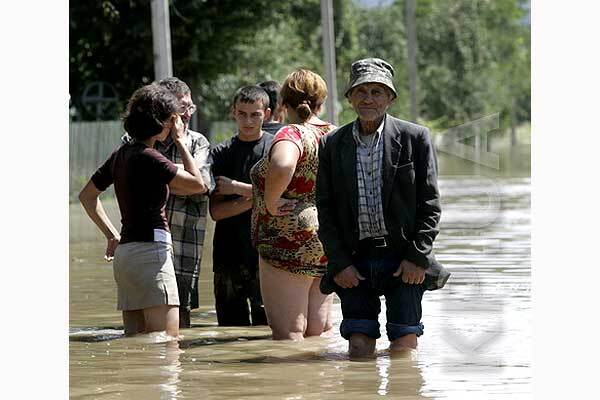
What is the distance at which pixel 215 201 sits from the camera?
10320 mm

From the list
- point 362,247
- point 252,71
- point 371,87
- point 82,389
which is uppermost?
point 252,71

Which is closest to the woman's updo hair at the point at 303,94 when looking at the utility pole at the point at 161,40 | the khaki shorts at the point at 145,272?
the khaki shorts at the point at 145,272

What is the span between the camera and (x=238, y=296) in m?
10.6

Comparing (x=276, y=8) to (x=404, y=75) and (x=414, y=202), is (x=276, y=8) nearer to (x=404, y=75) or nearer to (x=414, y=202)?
(x=414, y=202)

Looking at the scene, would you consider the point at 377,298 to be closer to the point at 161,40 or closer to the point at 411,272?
the point at 411,272

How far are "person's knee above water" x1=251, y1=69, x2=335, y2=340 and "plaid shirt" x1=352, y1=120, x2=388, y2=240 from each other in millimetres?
739

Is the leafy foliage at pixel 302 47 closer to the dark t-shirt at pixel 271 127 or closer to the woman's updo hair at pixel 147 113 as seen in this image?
the dark t-shirt at pixel 271 127

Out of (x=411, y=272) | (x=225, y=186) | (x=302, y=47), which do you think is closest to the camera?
(x=411, y=272)

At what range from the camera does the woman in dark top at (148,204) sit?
9117mm

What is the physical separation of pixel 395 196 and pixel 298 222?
112 centimetres

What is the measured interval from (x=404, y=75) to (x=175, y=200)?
62.3 metres

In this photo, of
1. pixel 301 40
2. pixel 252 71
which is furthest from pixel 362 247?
pixel 301 40

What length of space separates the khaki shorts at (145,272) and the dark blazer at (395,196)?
1046 millimetres

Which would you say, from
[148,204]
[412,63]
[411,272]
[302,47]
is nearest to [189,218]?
[148,204]
